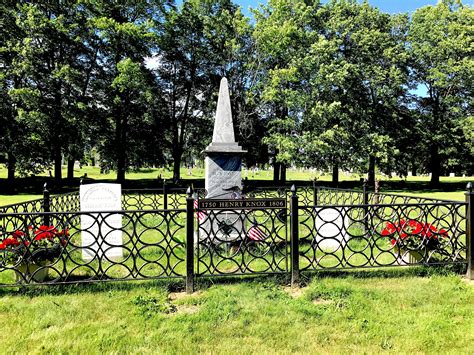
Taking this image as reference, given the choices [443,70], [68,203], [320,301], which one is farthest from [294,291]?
[443,70]

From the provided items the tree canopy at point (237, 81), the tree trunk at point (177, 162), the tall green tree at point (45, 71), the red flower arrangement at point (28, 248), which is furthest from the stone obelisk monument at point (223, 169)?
the tree trunk at point (177, 162)

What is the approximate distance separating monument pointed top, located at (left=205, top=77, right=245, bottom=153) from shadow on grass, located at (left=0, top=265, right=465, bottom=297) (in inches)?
120

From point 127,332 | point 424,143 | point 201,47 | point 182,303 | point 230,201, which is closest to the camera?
point 127,332

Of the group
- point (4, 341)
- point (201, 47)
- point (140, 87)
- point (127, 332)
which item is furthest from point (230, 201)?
point (201, 47)

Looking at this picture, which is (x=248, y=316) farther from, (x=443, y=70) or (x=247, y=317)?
(x=443, y=70)

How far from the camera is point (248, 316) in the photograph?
385 centimetres

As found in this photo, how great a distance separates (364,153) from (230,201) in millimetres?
21687

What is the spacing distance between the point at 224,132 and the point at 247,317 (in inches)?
179

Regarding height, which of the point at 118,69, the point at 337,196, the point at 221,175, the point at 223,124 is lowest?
the point at 337,196

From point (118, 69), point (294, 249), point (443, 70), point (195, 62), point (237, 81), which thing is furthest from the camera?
point (443, 70)

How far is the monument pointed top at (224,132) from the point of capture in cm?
727

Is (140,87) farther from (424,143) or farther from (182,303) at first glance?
(424,143)

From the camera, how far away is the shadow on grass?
Answer: 455 centimetres

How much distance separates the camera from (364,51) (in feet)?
87.8
